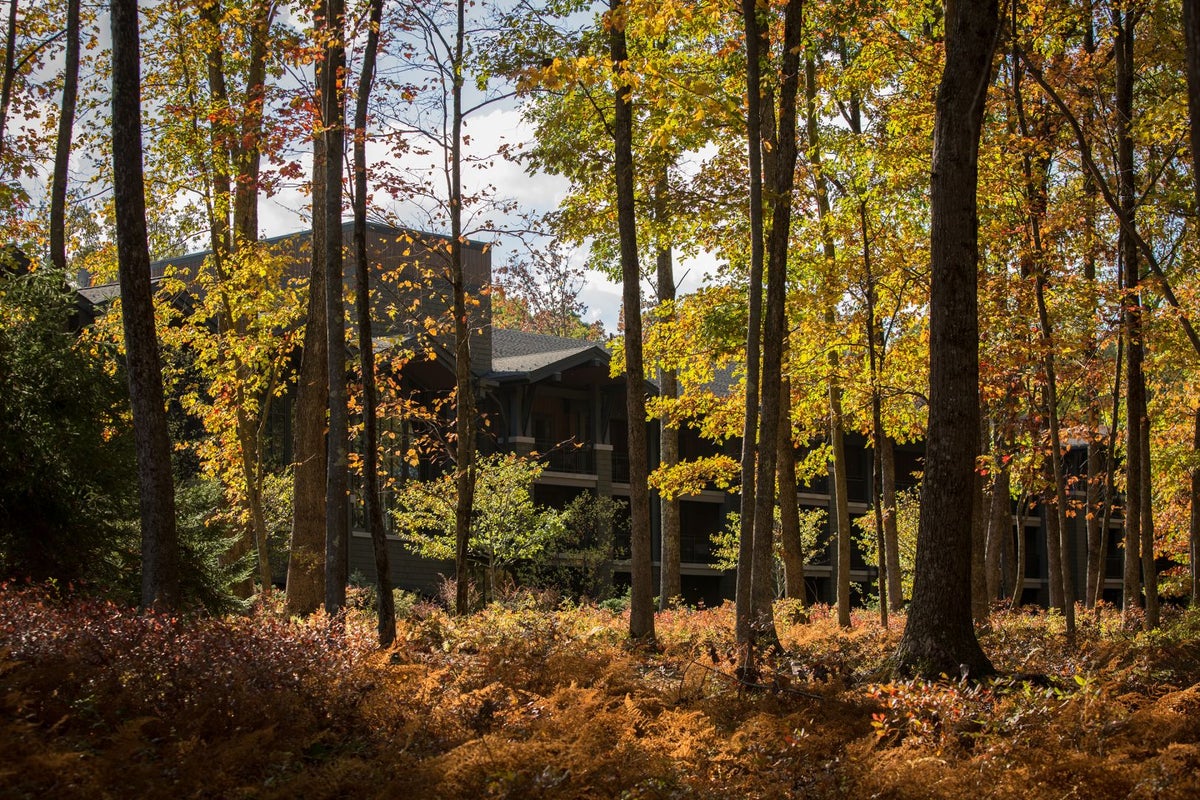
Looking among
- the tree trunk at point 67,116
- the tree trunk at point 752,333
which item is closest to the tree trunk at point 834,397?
the tree trunk at point 752,333

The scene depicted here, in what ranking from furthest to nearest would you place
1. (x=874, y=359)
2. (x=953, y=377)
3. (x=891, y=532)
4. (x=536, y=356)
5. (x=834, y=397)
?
(x=536, y=356) → (x=891, y=532) → (x=834, y=397) → (x=874, y=359) → (x=953, y=377)

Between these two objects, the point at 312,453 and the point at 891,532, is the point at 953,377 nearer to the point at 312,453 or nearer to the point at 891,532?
the point at 312,453

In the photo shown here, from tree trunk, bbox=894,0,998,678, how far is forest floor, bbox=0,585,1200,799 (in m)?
0.61

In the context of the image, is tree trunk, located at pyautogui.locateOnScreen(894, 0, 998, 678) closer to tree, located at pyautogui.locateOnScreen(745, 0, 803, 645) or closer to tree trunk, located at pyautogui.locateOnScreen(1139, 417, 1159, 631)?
tree, located at pyautogui.locateOnScreen(745, 0, 803, 645)

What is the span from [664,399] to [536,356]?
16719 mm

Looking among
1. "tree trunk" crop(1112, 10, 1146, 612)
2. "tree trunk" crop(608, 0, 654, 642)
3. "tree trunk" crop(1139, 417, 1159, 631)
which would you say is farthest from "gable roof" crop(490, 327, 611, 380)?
"tree trunk" crop(1112, 10, 1146, 612)

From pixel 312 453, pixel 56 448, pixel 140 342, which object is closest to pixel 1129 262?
pixel 312 453

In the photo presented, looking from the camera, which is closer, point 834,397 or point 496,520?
point 834,397

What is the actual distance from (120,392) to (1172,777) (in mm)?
12640

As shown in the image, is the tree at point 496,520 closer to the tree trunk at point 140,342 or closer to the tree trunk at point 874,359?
the tree trunk at point 874,359

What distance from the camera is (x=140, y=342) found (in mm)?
10828

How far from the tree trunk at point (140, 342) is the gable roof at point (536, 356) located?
2215cm

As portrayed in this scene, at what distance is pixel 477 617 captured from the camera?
14891mm

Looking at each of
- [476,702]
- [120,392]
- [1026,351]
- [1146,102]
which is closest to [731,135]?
[1026,351]
